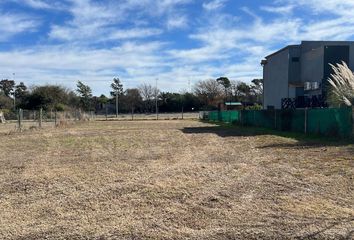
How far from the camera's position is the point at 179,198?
7.19 meters

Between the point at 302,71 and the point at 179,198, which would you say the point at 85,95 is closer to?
the point at 302,71

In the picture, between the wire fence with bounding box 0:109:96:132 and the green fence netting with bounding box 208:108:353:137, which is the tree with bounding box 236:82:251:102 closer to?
the wire fence with bounding box 0:109:96:132

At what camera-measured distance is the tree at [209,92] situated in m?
108

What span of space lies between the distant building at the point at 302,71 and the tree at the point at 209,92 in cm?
5442

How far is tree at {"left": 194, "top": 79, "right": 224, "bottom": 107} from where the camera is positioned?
355 feet

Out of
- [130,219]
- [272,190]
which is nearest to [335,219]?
[272,190]

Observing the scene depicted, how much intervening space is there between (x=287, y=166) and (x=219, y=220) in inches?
220

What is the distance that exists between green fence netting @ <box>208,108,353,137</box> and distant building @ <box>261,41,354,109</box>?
18.0 feet

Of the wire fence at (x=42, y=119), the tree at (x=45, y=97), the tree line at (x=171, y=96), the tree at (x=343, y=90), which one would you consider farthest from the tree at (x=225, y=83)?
the tree at (x=343, y=90)

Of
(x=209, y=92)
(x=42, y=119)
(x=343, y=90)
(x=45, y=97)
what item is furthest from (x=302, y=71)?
(x=209, y=92)

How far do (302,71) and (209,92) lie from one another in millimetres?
65898

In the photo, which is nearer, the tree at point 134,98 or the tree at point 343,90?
the tree at point 343,90

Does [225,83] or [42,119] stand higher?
[225,83]

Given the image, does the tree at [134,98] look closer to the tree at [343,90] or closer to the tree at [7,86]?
the tree at [7,86]
